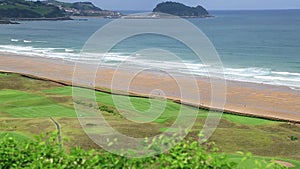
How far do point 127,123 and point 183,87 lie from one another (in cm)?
2025

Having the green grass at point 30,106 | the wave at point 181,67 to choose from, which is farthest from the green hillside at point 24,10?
the green grass at point 30,106

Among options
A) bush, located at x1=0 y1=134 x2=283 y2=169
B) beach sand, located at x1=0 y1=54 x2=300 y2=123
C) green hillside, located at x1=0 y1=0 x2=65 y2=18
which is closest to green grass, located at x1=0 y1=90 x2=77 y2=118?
beach sand, located at x1=0 y1=54 x2=300 y2=123

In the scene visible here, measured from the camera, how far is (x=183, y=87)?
129 ft

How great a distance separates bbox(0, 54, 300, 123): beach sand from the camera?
31.2m

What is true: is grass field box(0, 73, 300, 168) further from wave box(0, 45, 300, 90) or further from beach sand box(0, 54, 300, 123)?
wave box(0, 45, 300, 90)

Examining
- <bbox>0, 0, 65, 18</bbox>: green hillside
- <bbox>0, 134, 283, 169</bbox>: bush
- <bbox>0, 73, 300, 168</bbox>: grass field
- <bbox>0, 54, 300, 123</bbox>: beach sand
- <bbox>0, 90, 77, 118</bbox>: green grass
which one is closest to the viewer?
<bbox>0, 134, 283, 169</bbox>: bush

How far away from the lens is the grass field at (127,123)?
16.9 metres

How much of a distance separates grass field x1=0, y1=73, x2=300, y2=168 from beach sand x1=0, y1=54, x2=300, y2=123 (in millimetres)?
3999

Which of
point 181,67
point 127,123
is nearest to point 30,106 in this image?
point 127,123

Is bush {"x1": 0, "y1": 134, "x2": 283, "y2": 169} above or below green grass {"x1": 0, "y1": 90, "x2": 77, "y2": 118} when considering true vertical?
above

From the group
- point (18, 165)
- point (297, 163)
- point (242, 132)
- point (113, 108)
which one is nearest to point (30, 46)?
point (113, 108)

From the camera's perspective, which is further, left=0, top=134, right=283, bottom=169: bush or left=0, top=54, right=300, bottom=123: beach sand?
left=0, top=54, right=300, bottom=123: beach sand

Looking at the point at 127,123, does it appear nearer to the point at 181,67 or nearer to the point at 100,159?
the point at 100,159

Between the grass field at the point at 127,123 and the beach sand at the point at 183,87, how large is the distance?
4.00 meters
